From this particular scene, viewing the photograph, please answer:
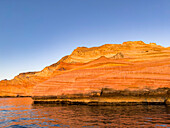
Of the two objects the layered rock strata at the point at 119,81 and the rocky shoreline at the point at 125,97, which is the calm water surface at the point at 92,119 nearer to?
the rocky shoreline at the point at 125,97

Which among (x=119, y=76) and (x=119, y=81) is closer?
(x=119, y=81)

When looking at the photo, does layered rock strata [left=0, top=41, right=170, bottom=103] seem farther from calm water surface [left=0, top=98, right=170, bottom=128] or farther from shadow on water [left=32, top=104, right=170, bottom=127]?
shadow on water [left=32, top=104, right=170, bottom=127]

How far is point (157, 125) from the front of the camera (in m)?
10.1

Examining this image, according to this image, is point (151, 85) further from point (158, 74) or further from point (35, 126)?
point (35, 126)

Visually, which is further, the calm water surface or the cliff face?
the cliff face

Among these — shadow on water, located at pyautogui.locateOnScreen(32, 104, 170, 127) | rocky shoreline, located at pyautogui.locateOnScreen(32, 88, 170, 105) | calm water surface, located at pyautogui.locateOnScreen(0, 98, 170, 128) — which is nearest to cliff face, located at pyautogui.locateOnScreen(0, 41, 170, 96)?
rocky shoreline, located at pyautogui.locateOnScreen(32, 88, 170, 105)

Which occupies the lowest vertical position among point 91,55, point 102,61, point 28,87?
point 28,87

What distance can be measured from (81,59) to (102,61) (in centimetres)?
977

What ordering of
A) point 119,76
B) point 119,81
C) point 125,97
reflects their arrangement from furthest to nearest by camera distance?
point 119,76 < point 119,81 < point 125,97

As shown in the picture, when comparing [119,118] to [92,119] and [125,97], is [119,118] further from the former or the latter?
[125,97]

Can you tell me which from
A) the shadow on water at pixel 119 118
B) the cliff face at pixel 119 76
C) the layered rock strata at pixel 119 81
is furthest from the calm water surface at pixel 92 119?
the cliff face at pixel 119 76

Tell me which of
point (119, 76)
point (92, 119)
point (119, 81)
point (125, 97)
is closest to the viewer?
point (92, 119)

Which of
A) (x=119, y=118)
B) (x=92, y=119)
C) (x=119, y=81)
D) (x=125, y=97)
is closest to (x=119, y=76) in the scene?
(x=119, y=81)

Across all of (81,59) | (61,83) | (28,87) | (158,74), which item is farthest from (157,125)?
(28,87)
